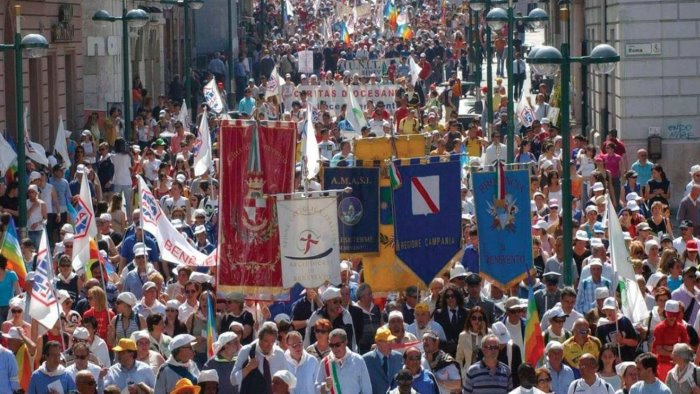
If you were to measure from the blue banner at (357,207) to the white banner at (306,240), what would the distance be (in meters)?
1.47

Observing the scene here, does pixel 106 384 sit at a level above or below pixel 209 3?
below

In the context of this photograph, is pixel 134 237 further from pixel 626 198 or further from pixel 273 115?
pixel 273 115

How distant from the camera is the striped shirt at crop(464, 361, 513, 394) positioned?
14609 millimetres

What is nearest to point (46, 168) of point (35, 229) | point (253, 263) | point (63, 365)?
point (35, 229)

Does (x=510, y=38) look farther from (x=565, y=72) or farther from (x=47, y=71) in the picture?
(x=47, y=71)

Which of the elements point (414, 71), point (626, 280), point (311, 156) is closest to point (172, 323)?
point (626, 280)

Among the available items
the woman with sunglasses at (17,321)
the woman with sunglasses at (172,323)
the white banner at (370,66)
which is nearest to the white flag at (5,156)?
the woman with sunglasses at (172,323)

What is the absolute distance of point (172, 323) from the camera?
1692cm

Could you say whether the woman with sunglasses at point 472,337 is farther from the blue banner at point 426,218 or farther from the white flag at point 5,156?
the white flag at point 5,156

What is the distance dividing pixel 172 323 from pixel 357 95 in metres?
23.3

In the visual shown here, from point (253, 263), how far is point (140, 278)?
2.02 m

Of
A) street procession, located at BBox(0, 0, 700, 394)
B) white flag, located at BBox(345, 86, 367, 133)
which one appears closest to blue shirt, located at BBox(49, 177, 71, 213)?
street procession, located at BBox(0, 0, 700, 394)

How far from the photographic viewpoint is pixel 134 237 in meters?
21.0

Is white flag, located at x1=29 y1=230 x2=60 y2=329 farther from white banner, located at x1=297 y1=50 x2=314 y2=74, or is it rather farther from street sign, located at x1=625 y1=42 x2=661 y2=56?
white banner, located at x1=297 y1=50 x2=314 y2=74
